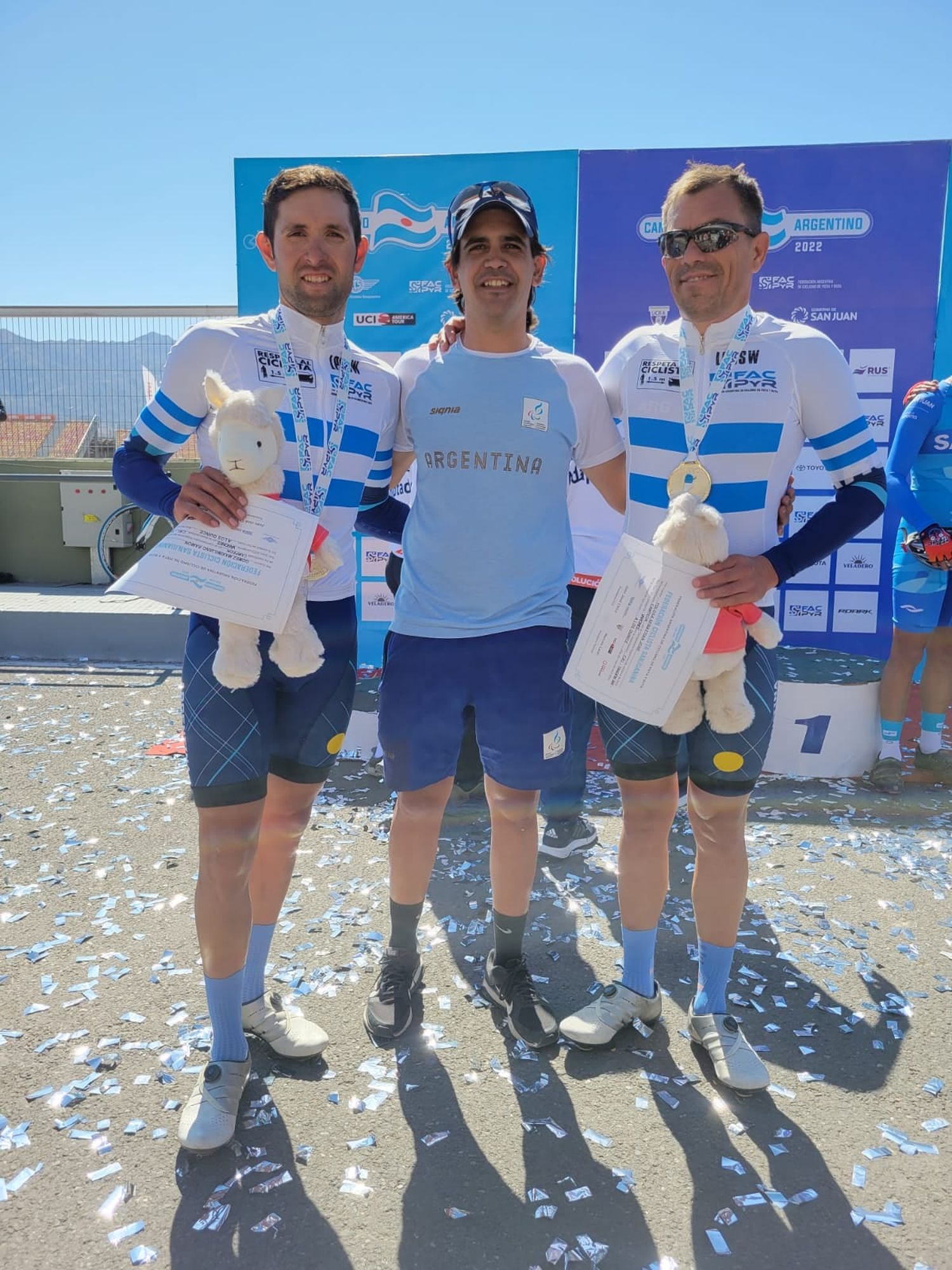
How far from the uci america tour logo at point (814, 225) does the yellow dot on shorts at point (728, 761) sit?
4.59 m

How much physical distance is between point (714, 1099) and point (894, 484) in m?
3.44

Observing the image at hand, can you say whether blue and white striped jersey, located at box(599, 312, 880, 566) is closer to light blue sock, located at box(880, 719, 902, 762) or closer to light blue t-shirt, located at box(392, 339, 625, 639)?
light blue t-shirt, located at box(392, 339, 625, 639)

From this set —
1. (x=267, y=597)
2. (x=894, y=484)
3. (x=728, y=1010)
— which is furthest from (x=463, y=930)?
(x=894, y=484)

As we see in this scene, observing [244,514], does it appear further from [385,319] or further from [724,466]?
[385,319]

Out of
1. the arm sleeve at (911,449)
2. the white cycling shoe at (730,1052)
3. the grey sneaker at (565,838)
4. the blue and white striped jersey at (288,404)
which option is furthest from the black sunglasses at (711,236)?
the arm sleeve at (911,449)

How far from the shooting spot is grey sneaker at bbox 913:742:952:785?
482 centimetres

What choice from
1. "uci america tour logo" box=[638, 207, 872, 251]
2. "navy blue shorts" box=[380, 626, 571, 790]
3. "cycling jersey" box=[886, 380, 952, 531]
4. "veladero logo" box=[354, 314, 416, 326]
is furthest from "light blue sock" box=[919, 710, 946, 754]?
"veladero logo" box=[354, 314, 416, 326]

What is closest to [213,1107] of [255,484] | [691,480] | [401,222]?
[255,484]

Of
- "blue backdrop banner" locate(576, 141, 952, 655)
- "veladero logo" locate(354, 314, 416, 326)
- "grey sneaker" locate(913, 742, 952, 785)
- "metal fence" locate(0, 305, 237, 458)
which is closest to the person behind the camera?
"grey sneaker" locate(913, 742, 952, 785)

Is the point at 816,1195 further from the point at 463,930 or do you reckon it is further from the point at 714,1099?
the point at 463,930

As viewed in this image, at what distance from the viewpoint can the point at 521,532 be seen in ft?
7.88

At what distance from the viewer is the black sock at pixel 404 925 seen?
8.78 ft

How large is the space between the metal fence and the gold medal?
355 inches

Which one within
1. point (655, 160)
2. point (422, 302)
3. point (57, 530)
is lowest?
point (57, 530)
